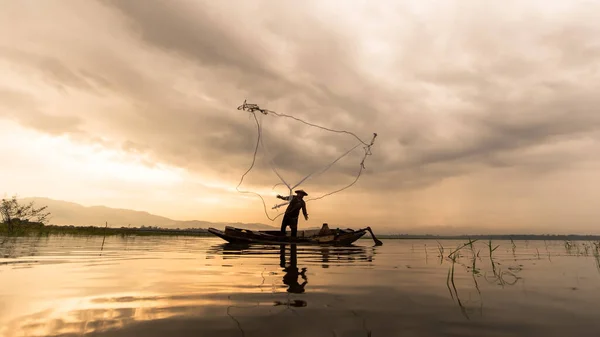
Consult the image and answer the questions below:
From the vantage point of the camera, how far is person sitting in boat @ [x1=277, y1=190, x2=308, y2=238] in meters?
23.4

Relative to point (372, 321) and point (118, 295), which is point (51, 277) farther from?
point (372, 321)

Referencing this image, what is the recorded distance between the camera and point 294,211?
2352 cm

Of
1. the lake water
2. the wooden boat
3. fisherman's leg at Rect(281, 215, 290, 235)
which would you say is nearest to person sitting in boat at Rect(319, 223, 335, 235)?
the wooden boat

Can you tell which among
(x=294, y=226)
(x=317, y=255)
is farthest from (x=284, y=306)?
(x=294, y=226)

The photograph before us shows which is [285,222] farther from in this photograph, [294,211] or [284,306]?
[284,306]

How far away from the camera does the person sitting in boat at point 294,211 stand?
2339cm

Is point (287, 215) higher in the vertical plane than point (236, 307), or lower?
higher

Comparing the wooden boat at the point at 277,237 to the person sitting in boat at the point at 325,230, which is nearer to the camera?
the wooden boat at the point at 277,237

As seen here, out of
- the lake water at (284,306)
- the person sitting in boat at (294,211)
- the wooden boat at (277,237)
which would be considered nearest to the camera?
the lake water at (284,306)

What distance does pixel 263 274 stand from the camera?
7.83 m

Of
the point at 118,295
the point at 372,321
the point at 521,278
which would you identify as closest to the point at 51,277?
the point at 118,295

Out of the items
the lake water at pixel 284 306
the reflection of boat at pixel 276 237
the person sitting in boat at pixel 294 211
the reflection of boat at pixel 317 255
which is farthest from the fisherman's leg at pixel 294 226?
the lake water at pixel 284 306

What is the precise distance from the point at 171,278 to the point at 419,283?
5861mm

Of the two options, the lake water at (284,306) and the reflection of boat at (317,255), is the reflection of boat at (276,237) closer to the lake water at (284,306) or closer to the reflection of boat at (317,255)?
the reflection of boat at (317,255)
